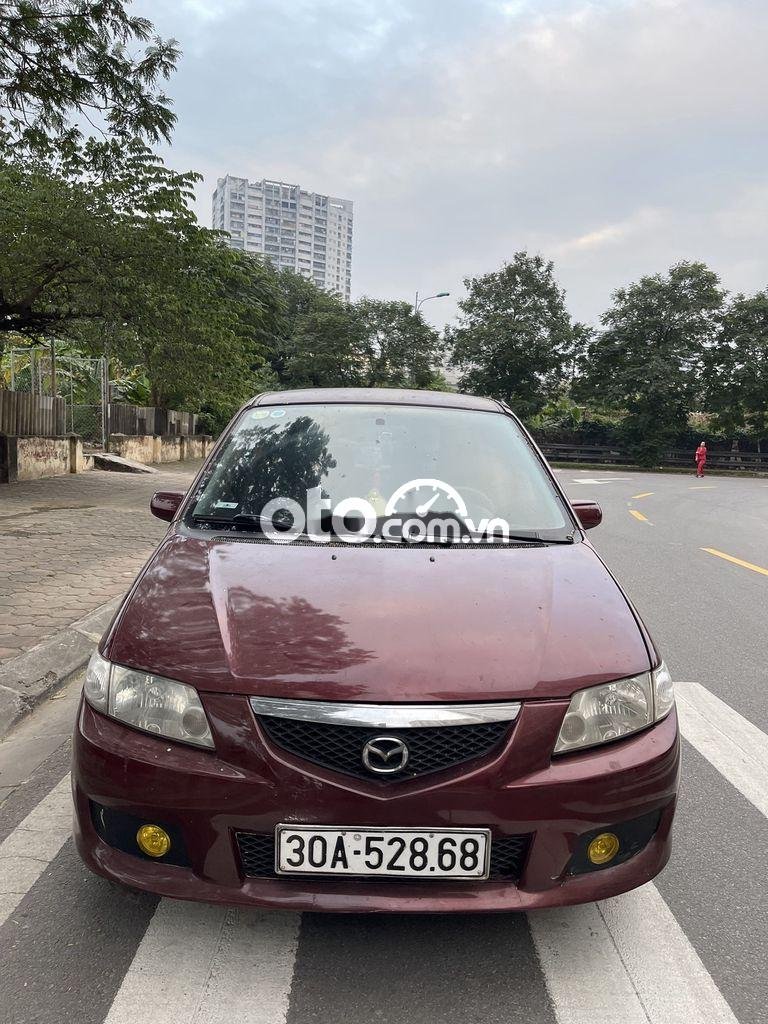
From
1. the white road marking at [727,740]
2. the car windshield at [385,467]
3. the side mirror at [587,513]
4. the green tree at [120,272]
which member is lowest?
the white road marking at [727,740]

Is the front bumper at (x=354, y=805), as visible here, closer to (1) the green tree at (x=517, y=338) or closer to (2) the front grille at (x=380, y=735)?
(2) the front grille at (x=380, y=735)

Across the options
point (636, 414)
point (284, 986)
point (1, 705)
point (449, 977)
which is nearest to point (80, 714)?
point (284, 986)

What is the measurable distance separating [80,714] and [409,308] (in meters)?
52.0

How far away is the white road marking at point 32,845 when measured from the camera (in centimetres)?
250

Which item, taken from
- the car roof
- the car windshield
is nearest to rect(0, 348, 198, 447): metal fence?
the car roof

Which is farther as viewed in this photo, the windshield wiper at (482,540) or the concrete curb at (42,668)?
the concrete curb at (42,668)

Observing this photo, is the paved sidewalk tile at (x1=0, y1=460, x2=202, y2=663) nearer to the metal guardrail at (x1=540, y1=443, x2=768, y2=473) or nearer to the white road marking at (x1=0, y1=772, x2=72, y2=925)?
the white road marking at (x1=0, y1=772, x2=72, y2=925)

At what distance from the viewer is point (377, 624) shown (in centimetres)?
229

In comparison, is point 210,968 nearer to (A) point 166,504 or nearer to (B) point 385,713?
(B) point 385,713

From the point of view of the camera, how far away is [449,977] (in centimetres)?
212

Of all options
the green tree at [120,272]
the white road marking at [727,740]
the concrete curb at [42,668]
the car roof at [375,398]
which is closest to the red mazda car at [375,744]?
the white road marking at [727,740]

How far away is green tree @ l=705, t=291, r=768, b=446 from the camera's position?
43.4 meters

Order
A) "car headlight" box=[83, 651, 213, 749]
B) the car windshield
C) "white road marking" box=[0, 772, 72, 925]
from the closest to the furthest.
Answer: "car headlight" box=[83, 651, 213, 749]
"white road marking" box=[0, 772, 72, 925]
the car windshield

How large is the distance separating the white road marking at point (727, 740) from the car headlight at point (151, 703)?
2.24m
